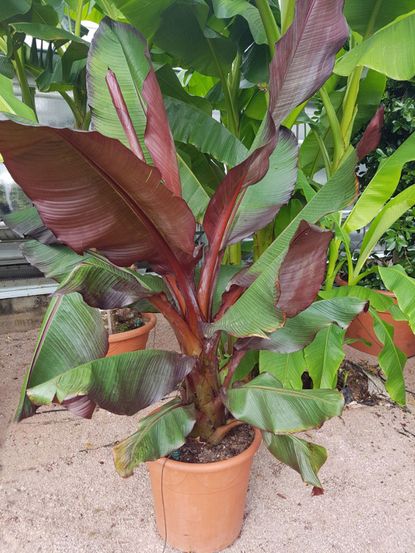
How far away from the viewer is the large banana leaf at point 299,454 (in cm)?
114

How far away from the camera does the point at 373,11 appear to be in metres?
1.57

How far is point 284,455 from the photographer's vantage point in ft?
3.82

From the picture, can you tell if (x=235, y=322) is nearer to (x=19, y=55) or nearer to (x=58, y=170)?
(x=58, y=170)

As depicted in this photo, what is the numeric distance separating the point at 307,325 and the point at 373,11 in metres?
1.20

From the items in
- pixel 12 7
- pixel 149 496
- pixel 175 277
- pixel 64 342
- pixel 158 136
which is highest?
pixel 12 7

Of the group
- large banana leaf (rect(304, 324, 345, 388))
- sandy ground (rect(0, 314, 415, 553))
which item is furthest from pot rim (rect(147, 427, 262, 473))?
large banana leaf (rect(304, 324, 345, 388))

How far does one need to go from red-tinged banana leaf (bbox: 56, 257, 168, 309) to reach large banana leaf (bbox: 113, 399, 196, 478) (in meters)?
0.32

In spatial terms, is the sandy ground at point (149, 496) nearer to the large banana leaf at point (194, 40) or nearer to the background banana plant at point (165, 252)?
the background banana plant at point (165, 252)

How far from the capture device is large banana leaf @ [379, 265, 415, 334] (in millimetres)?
1530

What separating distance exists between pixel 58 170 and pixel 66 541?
3.94 ft

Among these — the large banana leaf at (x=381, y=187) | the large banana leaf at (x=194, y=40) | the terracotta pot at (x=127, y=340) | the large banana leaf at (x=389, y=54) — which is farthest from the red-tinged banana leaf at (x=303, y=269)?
the terracotta pot at (x=127, y=340)

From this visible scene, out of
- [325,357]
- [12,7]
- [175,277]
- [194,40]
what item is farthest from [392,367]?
[12,7]

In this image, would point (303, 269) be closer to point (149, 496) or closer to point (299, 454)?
point (299, 454)

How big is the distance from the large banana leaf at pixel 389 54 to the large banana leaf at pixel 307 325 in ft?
2.03
